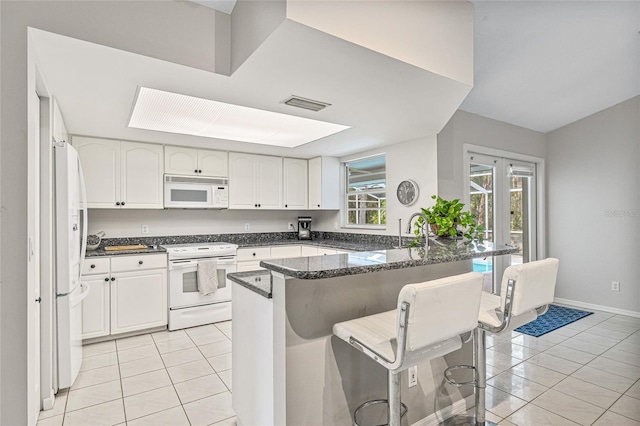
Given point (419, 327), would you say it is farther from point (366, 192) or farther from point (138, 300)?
point (366, 192)

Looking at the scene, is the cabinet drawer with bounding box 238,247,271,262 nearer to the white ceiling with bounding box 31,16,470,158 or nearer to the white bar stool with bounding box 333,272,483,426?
the white ceiling with bounding box 31,16,470,158

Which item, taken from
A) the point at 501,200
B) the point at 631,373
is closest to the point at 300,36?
the point at 631,373

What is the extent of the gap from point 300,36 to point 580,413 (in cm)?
282

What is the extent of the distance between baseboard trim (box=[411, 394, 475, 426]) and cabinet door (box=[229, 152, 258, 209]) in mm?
3359

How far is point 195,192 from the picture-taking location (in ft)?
14.1

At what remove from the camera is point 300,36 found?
1729 millimetres

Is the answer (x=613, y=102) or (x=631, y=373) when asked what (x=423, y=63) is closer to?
(x=631, y=373)

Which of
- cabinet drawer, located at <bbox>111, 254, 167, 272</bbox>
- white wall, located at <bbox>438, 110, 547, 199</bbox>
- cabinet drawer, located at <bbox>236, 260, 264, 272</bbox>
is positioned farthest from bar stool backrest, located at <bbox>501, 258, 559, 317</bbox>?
cabinet drawer, located at <bbox>111, 254, 167, 272</bbox>

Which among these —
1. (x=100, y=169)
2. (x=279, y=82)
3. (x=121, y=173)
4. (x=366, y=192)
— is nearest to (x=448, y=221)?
(x=279, y=82)

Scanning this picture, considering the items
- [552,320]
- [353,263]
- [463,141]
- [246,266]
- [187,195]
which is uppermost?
[463,141]

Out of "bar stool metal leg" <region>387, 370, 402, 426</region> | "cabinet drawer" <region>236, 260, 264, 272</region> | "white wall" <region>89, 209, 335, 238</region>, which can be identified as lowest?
"bar stool metal leg" <region>387, 370, 402, 426</region>

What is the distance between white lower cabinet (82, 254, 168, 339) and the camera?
338cm

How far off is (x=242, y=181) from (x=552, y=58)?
364cm

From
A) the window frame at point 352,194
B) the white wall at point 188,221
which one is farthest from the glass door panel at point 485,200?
the white wall at point 188,221
